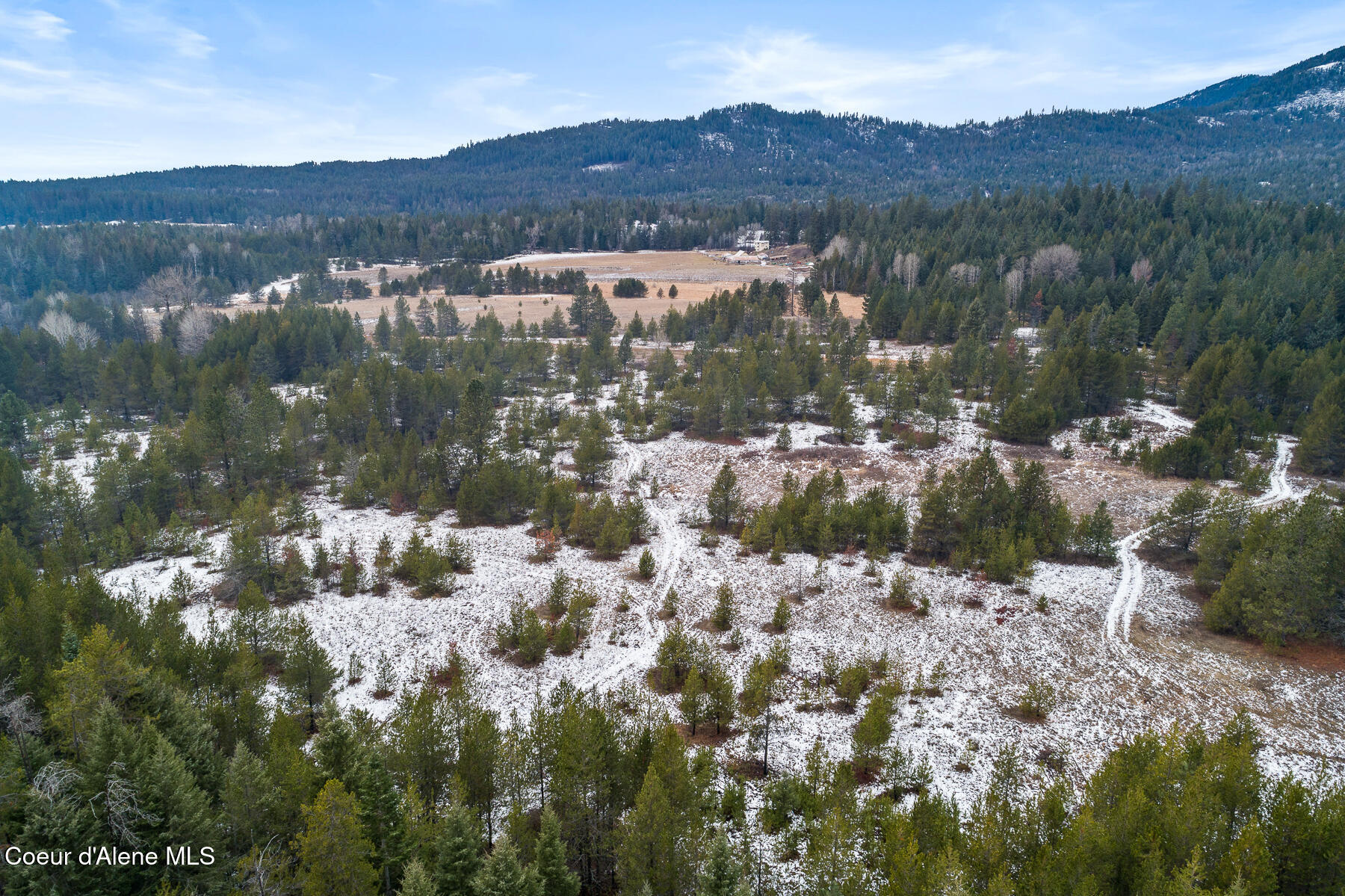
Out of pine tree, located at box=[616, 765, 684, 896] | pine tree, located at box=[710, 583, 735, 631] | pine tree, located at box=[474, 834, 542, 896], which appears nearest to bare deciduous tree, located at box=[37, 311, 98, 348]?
pine tree, located at box=[710, 583, 735, 631]

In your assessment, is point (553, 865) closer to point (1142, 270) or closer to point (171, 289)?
point (1142, 270)

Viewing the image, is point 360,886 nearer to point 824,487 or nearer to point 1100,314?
point 824,487

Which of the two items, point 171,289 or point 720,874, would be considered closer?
point 720,874

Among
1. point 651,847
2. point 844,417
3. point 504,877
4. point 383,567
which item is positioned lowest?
point 383,567

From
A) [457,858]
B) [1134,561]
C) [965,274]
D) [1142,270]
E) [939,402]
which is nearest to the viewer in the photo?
[457,858]

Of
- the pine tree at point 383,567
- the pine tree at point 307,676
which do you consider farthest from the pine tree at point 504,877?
the pine tree at point 383,567

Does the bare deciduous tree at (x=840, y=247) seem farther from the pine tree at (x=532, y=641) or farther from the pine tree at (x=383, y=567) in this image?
the pine tree at (x=532, y=641)

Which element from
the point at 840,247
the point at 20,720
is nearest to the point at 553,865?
the point at 20,720

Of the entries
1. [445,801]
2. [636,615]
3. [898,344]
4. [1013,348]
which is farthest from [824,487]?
[898,344]
